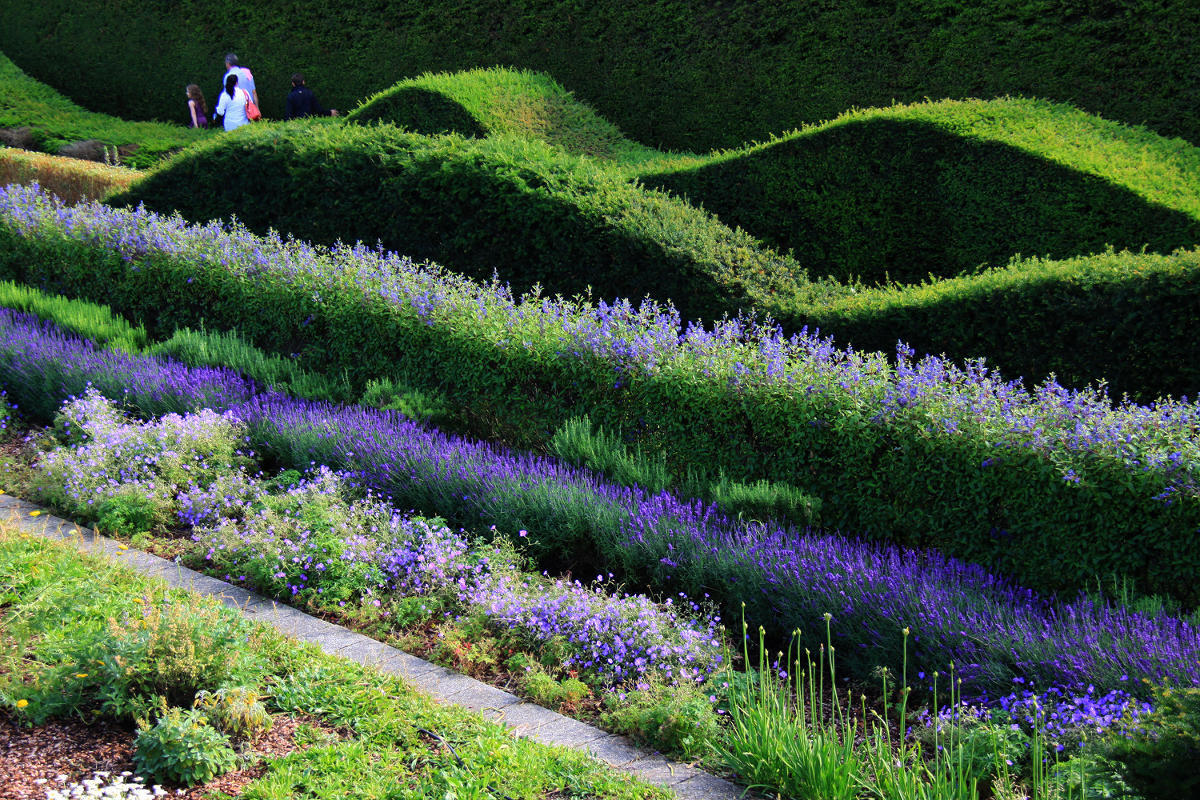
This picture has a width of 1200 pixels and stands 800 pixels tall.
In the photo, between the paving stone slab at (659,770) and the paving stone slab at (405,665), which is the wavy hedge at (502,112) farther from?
the paving stone slab at (659,770)

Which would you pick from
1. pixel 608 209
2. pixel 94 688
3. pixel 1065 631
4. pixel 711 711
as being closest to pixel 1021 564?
pixel 1065 631

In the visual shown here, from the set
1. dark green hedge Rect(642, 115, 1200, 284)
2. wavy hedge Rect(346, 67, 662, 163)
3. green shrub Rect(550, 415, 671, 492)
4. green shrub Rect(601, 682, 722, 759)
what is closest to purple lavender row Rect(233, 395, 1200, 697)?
green shrub Rect(550, 415, 671, 492)

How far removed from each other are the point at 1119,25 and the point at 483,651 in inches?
354

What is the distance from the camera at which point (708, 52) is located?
11930 mm

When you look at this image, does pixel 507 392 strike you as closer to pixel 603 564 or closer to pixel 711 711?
pixel 603 564

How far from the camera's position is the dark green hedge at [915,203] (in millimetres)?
7746

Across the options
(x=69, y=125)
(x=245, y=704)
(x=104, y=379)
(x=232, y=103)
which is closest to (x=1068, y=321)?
(x=245, y=704)

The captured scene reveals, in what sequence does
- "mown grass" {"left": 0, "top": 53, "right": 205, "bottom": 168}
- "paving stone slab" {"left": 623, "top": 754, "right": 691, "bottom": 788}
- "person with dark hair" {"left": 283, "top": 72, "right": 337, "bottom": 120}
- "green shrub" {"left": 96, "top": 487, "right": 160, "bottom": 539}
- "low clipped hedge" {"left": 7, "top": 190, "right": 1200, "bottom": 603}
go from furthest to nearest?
A: "mown grass" {"left": 0, "top": 53, "right": 205, "bottom": 168} → "person with dark hair" {"left": 283, "top": 72, "right": 337, "bottom": 120} → "green shrub" {"left": 96, "top": 487, "right": 160, "bottom": 539} → "low clipped hedge" {"left": 7, "top": 190, "right": 1200, "bottom": 603} → "paving stone slab" {"left": 623, "top": 754, "right": 691, "bottom": 788}

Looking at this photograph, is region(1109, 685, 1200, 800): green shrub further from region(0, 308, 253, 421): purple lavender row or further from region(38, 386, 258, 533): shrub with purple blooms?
region(0, 308, 253, 421): purple lavender row

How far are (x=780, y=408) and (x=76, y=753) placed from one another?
11.3ft

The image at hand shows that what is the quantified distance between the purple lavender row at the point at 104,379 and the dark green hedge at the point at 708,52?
754 cm

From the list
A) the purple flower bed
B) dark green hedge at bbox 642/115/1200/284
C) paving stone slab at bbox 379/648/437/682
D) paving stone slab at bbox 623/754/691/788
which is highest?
dark green hedge at bbox 642/115/1200/284

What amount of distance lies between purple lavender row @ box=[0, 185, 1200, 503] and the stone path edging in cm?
220

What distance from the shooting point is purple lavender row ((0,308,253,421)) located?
245 inches
